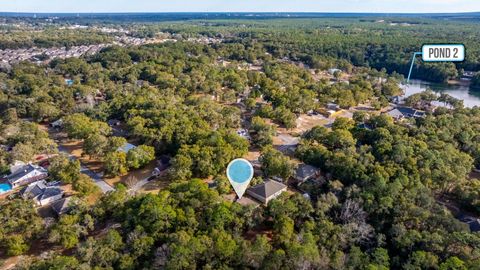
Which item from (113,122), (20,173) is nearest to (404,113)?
(113,122)

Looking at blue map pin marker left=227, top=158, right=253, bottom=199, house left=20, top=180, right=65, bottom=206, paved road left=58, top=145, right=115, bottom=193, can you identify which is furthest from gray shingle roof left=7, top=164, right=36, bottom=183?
blue map pin marker left=227, top=158, right=253, bottom=199

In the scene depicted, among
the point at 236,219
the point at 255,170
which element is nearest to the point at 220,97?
the point at 255,170

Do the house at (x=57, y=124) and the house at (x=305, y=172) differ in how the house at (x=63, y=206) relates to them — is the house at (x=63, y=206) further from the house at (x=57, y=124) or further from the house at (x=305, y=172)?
the house at (x=57, y=124)

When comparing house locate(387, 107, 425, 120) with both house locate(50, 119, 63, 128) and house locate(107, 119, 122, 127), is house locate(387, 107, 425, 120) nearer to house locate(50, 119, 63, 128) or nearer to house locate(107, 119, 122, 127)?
house locate(107, 119, 122, 127)

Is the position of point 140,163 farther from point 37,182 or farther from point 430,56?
point 430,56

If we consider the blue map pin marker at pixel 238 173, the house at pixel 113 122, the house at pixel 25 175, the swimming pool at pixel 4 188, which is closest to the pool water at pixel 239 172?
the blue map pin marker at pixel 238 173
